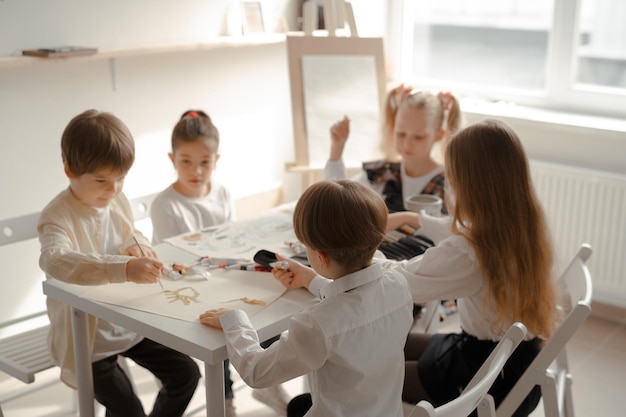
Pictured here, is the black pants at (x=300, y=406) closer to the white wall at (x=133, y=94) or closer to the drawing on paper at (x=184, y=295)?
the drawing on paper at (x=184, y=295)

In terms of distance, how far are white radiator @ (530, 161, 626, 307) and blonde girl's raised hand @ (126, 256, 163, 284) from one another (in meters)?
2.02

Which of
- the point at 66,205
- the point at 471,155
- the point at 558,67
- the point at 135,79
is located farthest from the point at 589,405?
the point at 135,79

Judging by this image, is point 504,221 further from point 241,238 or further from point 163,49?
point 163,49

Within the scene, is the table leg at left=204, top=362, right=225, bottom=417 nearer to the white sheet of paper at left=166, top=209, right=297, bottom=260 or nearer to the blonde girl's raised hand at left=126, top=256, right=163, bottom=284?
the blonde girl's raised hand at left=126, top=256, right=163, bottom=284

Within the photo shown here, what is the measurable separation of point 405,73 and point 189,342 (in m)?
3.09

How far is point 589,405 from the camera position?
2.73 m

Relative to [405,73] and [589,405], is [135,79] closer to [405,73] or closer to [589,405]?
[405,73]

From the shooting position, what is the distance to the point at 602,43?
3.62 metres

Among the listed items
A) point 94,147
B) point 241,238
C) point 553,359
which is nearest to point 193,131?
point 241,238

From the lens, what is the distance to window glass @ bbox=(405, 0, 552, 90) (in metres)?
3.88

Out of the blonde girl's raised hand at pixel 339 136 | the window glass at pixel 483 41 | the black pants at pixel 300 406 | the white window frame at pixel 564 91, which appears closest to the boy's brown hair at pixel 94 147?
the black pants at pixel 300 406

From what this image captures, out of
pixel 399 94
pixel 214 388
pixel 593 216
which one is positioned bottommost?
pixel 593 216

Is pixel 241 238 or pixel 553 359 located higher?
pixel 241 238

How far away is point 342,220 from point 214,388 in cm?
47
